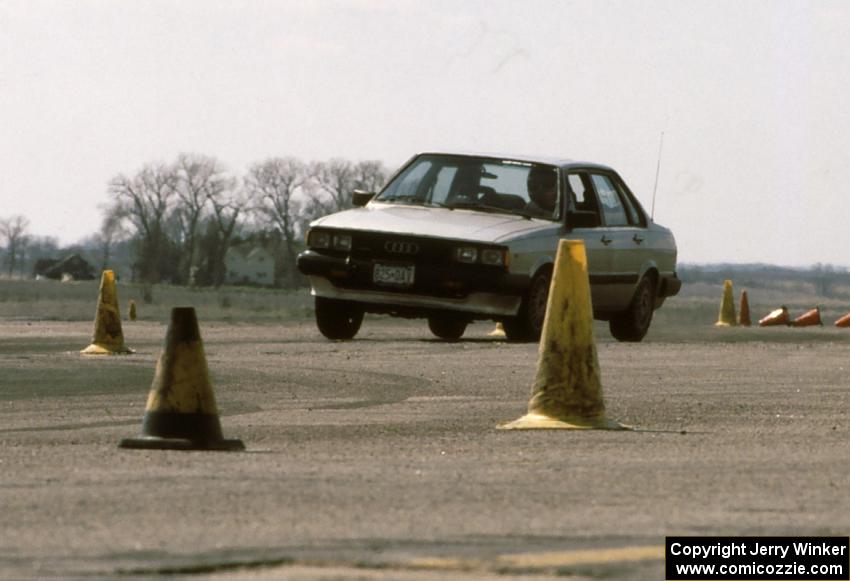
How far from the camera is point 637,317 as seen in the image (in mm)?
20719

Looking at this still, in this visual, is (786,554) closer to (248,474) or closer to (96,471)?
(248,474)

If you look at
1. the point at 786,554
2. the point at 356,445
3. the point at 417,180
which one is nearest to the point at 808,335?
the point at 417,180

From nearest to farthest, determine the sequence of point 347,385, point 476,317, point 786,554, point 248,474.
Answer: point 786,554 < point 248,474 < point 347,385 < point 476,317

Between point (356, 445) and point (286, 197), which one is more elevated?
point (286, 197)

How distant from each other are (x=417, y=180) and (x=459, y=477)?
36.9ft

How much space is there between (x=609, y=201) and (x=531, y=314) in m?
2.31

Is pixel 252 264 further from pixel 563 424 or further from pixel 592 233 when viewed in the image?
pixel 563 424

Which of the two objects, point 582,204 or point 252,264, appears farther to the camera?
point 252,264

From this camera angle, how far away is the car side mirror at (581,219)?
62.3 ft

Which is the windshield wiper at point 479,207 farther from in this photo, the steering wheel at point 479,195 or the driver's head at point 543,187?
the driver's head at point 543,187

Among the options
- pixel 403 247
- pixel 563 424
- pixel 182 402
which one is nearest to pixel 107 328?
pixel 403 247

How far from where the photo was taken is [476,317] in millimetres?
18094

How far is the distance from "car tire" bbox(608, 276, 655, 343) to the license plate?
339 centimetres

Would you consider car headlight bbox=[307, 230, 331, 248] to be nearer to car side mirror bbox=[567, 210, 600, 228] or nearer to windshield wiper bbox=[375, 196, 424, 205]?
windshield wiper bbox=[375, 196, 424, 205]
